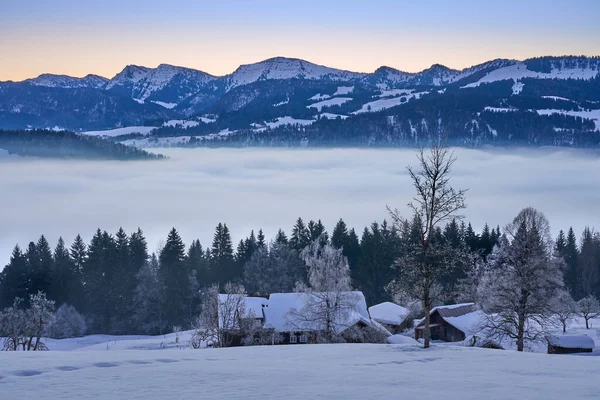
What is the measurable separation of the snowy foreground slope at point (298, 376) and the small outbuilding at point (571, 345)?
24.5 metres

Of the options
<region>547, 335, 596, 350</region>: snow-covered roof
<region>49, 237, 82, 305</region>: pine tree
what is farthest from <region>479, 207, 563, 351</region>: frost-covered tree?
<region>49, 237, 82, 305</region>: pine tree

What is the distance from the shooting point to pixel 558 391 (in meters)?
15.2

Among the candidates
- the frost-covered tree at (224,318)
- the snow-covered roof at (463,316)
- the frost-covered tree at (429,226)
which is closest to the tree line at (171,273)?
the snow-covered roof at (463,316)

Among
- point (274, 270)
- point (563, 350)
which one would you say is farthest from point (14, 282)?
point (563, 350)

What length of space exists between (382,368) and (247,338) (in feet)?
83.5

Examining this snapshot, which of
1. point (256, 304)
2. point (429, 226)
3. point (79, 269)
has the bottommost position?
point (79, 269)

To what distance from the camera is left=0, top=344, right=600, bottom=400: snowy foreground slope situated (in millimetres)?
14914

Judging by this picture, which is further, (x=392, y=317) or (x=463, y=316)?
(x=392, y=317)

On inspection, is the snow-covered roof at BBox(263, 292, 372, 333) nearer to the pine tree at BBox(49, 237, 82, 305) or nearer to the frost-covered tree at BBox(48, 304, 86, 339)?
the frost-covered tree at BBox(48, 304, 86, 339)

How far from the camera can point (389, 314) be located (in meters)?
68.6

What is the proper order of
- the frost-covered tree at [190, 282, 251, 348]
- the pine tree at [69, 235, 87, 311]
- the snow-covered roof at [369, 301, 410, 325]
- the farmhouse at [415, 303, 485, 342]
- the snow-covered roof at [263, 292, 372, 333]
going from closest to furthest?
the frost-covered tree at [190, 282, 251, 348]
the snow-covered roof at [263, 292, 372, 333]
the farmhouse at [415, 303, 485, 342]
the snow-covered roof at [369, 301, 410, 325]
the pine tree at [69, 235, 87, 311]

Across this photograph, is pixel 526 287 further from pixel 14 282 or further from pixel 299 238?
pixel 14 282

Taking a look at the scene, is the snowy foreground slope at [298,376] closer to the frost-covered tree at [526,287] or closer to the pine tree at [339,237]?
the frost-covered tree at [526,287]

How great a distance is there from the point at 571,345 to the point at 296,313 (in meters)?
21.3
